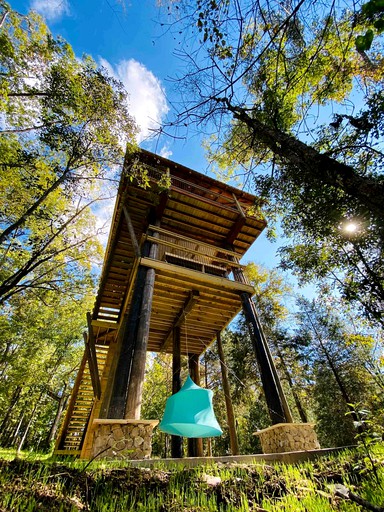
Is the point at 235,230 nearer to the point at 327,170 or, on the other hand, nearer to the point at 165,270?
the point at 165,270

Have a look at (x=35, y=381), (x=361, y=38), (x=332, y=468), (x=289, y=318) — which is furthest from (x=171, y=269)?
(x=35, y=381)

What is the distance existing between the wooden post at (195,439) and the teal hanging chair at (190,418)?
4.23 m

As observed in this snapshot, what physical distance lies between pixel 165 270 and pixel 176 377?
11.4 ft

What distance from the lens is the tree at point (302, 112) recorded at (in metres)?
2.37

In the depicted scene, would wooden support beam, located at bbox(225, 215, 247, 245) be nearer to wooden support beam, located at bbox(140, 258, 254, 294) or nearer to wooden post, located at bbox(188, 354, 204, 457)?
wooden support beam, located at bbox(140, 258, 254, 294)

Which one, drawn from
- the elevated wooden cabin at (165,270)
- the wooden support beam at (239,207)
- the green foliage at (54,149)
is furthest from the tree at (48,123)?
the wooden support beam at (239,207)

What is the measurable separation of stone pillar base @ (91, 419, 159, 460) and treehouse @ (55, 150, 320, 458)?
56 cm

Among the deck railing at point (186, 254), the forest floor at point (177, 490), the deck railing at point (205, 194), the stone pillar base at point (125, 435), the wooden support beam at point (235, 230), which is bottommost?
the forest floor at point (177, 490)

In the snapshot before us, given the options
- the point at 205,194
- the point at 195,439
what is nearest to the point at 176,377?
the point at 195,439

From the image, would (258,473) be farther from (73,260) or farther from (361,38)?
(73,260)

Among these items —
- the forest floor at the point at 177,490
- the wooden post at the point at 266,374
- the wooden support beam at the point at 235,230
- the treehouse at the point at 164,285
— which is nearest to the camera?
the forest floor at the point at 177,490

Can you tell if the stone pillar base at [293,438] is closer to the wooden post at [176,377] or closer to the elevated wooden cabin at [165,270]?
the elevated wooden cabin at [165,270]

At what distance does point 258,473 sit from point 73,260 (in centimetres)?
890

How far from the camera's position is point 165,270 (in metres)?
6.24
